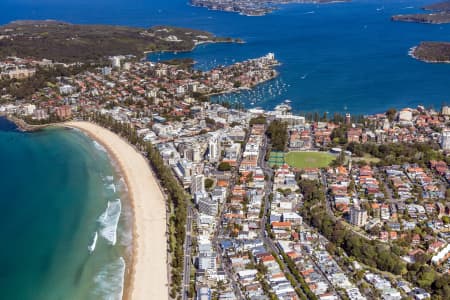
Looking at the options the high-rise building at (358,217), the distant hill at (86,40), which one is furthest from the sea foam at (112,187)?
the distant hill at (86,40)

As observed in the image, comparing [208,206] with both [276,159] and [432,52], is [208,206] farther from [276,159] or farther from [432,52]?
[432,52]

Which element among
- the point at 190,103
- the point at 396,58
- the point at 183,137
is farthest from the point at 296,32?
the point at 183,137

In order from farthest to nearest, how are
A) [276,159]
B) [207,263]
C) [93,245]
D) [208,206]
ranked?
[276,159]
[208,206]
[93,245]
[207,263]

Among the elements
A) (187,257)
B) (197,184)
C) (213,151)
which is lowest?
(187,257)

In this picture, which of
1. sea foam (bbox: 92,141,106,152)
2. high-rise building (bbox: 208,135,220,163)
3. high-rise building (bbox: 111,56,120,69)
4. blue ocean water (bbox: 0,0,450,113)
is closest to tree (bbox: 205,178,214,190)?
high-rise building (bbox: 208,135,220,163)

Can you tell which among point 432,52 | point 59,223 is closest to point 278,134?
point 59,223

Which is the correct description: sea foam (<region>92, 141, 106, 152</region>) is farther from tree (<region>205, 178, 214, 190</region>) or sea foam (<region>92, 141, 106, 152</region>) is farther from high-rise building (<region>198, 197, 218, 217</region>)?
high-rise building (<region>198, 197, 218, 217</region>)

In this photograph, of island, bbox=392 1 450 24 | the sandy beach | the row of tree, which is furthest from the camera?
island, bbox=392 1 450 24

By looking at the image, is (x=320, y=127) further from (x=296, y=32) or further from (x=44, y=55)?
(x=296, y=32)
